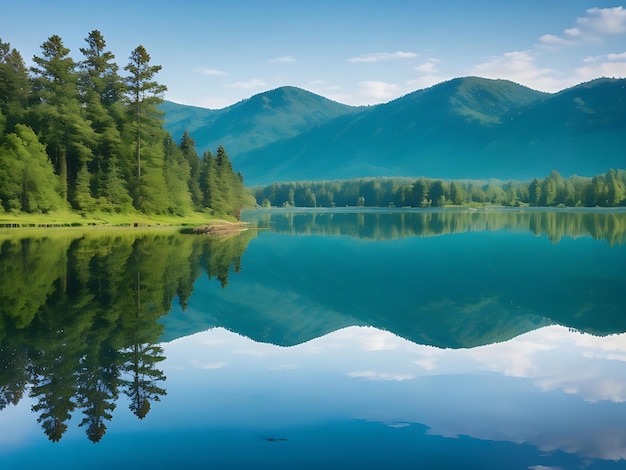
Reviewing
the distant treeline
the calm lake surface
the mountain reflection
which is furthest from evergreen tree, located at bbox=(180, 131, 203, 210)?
the calm lake surface

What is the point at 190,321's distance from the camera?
859 inches

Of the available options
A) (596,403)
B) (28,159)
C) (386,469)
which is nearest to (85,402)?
(386,469)

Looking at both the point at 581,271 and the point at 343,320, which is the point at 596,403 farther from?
the point at 581,271

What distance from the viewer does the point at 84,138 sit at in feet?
282

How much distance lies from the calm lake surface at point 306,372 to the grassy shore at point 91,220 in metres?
43.8

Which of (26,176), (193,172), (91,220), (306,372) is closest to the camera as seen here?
(306,372)

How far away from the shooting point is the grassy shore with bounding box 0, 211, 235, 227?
74312 millimetres

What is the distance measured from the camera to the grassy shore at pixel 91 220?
244 feet

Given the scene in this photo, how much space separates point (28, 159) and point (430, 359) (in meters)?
73.7

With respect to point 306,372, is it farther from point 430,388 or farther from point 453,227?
point 453,227

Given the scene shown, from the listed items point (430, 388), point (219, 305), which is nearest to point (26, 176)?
point (219, 305)

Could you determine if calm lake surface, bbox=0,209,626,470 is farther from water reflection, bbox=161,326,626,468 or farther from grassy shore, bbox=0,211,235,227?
grassy shore, bbox=0,211,235,227

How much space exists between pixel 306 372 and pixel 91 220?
71829mm

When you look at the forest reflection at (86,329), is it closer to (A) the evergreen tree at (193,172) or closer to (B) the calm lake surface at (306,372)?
(B) the calm lake surface at (306,372)
